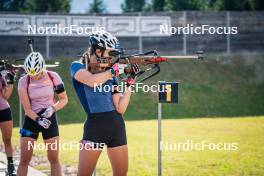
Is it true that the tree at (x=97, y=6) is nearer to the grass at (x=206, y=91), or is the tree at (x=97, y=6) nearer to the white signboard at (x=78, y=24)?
the white signboard at (x=78, y=24)

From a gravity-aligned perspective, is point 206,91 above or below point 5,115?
below

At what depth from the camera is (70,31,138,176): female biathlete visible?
18.0ft

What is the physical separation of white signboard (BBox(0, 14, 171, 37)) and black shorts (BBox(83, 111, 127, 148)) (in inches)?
727

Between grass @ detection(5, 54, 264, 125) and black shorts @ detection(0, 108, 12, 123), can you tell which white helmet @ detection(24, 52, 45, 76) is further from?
grass @ detection(5, 54, 264, 125)

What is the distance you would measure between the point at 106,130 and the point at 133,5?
5538 cm

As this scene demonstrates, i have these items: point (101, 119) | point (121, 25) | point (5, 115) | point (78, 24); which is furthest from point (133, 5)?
point (101, 119)

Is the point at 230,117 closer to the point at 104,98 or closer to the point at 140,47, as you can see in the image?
the point at 140,47

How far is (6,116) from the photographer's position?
886cm

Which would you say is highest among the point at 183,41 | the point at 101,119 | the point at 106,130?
the point at 183,41

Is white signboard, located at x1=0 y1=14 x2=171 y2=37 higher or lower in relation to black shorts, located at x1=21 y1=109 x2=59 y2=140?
higher

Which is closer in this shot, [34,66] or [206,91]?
[34,66]

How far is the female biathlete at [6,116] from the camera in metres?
8.86

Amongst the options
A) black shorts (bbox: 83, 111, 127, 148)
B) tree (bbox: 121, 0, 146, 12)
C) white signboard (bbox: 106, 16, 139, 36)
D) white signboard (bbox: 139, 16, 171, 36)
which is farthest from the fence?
tree (bbox: 121, 0, 146, 12)

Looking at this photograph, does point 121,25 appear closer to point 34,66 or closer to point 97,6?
point 34,66
